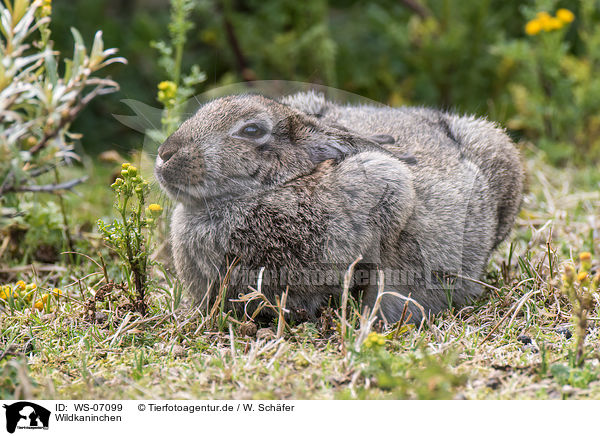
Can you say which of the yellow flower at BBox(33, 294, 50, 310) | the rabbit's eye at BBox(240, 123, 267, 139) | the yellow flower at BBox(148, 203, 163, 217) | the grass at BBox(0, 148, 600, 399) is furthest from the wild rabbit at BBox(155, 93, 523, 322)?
the yellow flower at BBox(33, 294, 50, 310)

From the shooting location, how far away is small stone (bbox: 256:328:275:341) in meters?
3.56

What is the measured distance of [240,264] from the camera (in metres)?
3.67

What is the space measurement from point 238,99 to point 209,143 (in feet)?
1.43

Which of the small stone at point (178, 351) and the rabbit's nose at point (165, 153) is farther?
the rabbit's nose at point (165, 153)

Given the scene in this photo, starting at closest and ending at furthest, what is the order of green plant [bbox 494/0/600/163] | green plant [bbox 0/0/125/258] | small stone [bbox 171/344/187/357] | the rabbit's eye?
green plant [bbox 0/0/125/258] → small stone [bbox 171/344/187/357] → the rabbit's eye → green plant [bbox 494/0/600/163]

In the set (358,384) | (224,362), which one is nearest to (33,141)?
(224,362)

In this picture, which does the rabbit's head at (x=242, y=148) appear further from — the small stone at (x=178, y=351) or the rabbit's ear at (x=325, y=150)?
the small stone at (x=178, y=351)

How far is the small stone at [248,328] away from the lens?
3592 millimetres

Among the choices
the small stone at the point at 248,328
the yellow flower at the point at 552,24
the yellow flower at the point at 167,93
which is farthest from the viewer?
the yellow flower at the point at 552,24

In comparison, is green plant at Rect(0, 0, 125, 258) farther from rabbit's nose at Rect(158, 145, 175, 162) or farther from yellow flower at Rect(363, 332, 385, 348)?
yellow flower at Rect(363, 332, 385, 348)

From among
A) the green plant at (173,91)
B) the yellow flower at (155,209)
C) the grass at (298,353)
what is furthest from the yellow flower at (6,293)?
the green plant at (173,91)

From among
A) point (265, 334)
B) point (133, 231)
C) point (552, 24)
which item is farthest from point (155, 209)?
point (552, 24)
